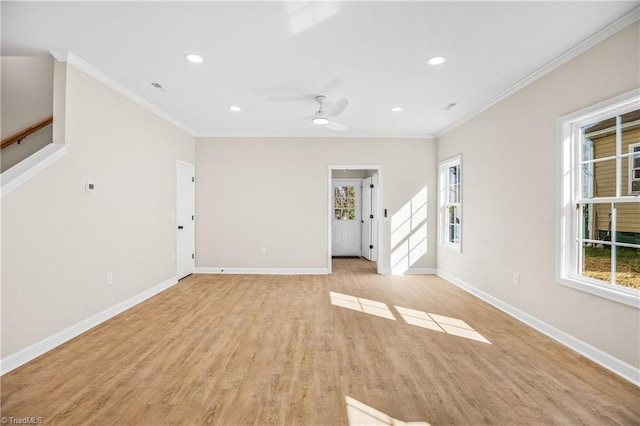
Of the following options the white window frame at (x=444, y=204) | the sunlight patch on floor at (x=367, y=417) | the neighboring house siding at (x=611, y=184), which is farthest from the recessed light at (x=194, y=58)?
the white window frame at (x=444, y=204)

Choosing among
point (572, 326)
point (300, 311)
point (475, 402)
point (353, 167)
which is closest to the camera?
point (475, 402)

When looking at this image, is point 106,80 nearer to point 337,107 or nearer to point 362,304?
point 337,107

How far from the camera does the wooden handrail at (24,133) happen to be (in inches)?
121

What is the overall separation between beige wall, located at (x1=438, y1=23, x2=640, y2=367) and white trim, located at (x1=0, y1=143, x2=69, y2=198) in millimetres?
4717

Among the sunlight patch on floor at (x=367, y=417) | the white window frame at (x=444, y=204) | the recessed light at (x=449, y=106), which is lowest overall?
the sunlight patch on floor at (x=367, y=417)

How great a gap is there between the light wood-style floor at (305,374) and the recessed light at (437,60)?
106 inches

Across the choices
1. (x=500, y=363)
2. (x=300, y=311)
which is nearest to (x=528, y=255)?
(x=500, y=363)

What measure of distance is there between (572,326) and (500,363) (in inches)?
35.0

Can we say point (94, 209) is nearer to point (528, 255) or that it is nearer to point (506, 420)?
point (506, 420)

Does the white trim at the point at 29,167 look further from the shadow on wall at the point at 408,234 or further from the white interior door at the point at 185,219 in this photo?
the shadow on wall at the point at 408,234

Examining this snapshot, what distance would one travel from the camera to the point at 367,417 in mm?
1777

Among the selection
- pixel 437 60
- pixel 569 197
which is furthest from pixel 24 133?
pixel 569 197

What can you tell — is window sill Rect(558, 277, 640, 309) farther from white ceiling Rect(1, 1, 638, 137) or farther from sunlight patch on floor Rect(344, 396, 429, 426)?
white ceiling Rect(1, 1, 638, 137)

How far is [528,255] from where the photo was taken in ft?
10.7
